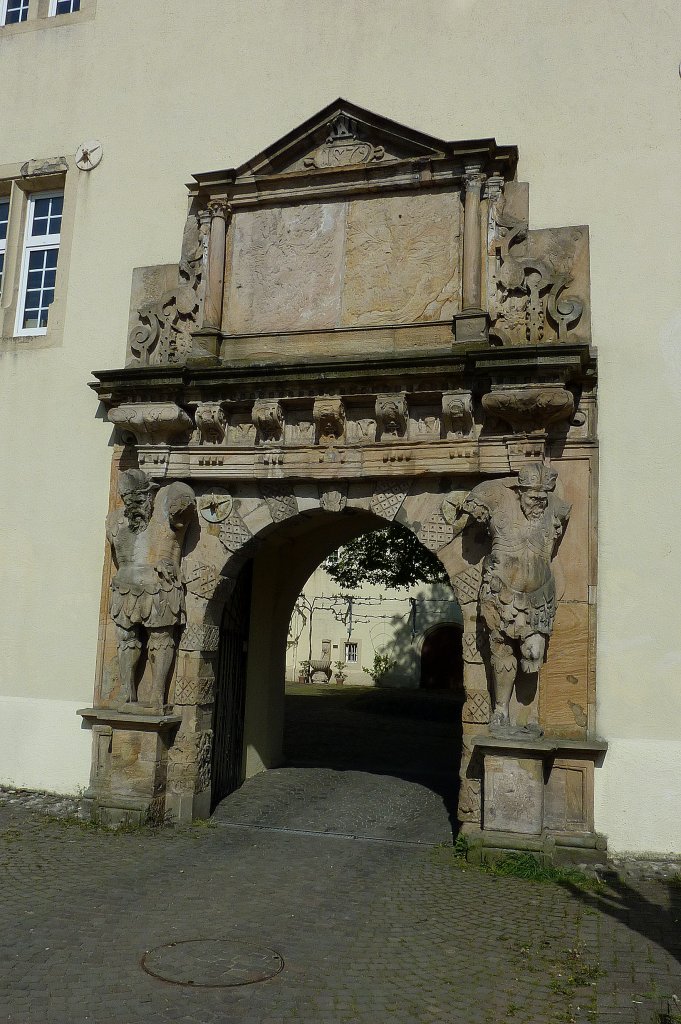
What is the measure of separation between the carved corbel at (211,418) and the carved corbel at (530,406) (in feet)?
7.13

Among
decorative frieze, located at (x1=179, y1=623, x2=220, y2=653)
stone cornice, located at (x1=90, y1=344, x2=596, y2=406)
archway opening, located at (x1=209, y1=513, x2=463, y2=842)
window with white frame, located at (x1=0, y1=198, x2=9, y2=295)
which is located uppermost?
window with white frame, located at (x1=0, y1=198, x2=9, y2=295)

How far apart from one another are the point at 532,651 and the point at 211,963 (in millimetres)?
3038

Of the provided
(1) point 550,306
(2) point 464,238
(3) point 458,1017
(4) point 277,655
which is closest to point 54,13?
(2) point 464,238

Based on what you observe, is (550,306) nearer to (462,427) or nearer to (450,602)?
(462,427)

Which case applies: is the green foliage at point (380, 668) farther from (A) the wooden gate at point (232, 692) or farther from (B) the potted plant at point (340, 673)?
(A) the wooden gate at point (232, 692)

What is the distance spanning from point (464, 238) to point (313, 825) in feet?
16.3

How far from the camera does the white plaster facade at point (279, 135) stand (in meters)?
6.82

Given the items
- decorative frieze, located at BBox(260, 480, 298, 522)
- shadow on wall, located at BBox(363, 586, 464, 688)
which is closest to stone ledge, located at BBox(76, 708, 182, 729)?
decorative frieze, located at BBox(260, 480, 298, 522)

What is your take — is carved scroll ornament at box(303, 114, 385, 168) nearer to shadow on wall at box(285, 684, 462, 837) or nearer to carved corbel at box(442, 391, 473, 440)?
carved corbel at box(442, 391, 473, 440)

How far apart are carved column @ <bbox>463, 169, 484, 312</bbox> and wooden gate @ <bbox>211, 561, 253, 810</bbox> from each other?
11.0 ft

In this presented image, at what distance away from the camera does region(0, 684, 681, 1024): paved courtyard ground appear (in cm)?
422

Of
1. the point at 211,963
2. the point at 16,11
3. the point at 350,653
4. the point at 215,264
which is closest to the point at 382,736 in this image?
the point at 215,264

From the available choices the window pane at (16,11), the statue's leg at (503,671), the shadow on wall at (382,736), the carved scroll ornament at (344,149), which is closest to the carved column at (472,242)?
the carved scroll ornament at (344,149)

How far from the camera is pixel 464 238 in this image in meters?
7.47
